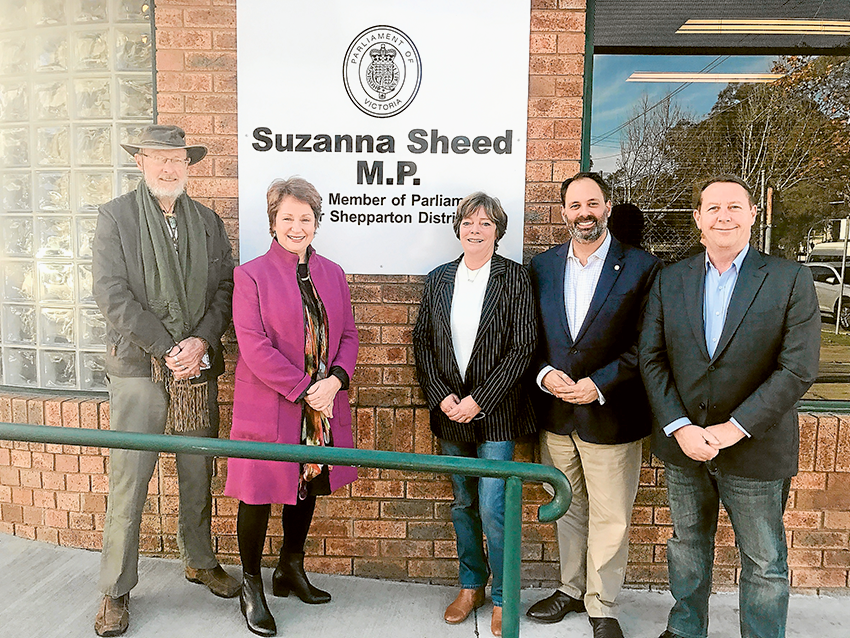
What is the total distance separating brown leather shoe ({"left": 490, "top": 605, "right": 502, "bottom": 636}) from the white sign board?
5.45 feet

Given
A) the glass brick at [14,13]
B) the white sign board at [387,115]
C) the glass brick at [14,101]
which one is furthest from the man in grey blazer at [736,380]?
the glass brick at [14,13]

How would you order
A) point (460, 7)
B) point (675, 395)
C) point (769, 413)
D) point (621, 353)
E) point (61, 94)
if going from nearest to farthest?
point (769, 413) < point (675, 395) < point (621, 353) < point (460, 7) < point (61, 94)

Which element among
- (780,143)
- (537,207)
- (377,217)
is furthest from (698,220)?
(377,217)

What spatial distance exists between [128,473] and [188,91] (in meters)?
1.90

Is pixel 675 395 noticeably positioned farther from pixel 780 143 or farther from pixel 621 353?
pixel 780 143

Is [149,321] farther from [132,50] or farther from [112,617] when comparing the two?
[132,50]

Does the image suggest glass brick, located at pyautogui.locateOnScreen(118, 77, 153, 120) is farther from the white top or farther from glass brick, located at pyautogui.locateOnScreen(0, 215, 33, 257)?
the white top

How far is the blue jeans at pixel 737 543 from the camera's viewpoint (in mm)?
2576

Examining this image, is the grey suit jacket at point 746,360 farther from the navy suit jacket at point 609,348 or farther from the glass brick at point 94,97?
the glass brick at point 94,97

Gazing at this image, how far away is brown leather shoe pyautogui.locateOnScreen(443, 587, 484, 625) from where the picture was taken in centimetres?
311

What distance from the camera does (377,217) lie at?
3443 mm

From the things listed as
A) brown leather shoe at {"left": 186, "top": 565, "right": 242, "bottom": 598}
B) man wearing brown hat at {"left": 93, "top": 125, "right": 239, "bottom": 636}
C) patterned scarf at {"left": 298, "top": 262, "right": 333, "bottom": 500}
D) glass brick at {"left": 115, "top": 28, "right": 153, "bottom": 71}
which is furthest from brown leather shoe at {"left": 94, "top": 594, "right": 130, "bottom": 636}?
glass brick at {"left": 115, "top": 28, "right": 153, "bottom": 71}

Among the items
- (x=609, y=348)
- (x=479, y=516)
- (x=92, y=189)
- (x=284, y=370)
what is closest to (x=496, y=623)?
(x=479, y=516)

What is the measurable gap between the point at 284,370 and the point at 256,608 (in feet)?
3.60
